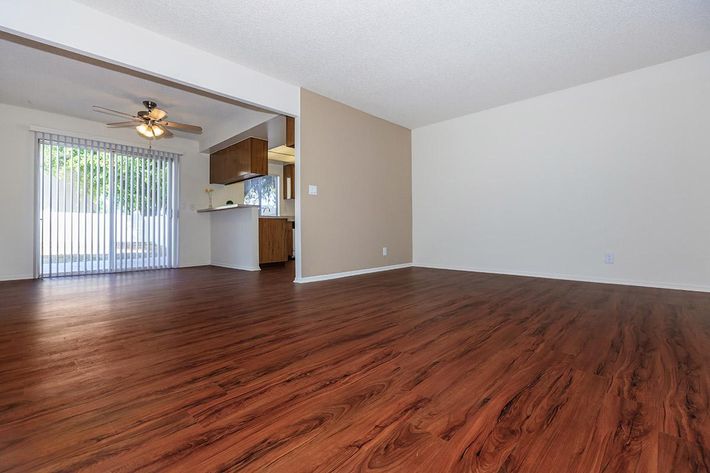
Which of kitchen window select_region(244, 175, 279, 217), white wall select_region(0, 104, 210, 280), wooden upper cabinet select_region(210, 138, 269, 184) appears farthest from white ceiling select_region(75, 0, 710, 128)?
kitchen window select_region(244, 175, 279, 217)

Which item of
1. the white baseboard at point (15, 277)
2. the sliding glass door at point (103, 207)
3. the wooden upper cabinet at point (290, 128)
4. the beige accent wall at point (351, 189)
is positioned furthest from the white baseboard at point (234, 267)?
the white baseboard at point (15, 277)

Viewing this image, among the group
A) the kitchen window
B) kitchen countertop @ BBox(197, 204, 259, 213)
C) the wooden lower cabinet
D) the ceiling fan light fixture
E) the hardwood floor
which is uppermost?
the ceiling fan light fixture

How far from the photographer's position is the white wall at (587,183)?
329 centimetres

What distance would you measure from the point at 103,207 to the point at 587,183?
6763mm

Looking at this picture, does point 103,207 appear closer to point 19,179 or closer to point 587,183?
point 19,179

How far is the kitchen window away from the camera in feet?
25.2

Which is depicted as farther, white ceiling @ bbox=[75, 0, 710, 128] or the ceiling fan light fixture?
the ceiling fan light fixture

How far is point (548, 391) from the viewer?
127 cm

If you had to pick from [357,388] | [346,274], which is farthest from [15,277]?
[357,388]

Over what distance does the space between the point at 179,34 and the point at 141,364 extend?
278 cm

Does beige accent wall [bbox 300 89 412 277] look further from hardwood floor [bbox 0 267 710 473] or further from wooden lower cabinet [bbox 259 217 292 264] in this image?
wooden lower cabinet [bbox 259 217 292 264]

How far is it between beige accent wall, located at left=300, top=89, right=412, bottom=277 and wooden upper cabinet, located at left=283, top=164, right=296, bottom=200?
3361 mm

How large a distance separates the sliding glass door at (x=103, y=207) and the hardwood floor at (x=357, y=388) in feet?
9.00

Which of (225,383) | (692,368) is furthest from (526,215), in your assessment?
(225,383)
